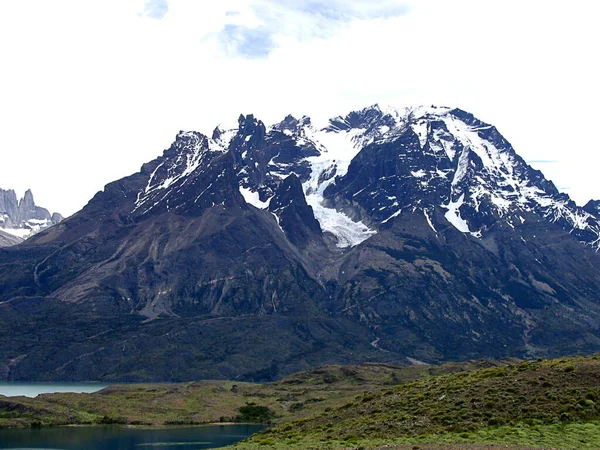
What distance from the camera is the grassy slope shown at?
87.6 meters

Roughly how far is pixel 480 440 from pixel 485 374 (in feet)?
105

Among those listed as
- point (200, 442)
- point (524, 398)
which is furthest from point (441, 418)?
point (200, 442)

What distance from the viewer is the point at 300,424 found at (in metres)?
123

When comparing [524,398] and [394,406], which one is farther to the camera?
[394,406]

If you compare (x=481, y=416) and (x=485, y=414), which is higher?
(x=485, y=414)

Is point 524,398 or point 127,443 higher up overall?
point 524,398

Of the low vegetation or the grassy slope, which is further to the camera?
the grassy slope

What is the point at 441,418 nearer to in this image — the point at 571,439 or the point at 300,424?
the point at 571,439

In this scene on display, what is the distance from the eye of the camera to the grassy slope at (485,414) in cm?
8756

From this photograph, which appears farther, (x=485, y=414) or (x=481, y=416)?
(x=485, y=414)

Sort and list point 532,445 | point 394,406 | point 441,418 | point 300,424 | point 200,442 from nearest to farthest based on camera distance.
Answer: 1. point 532,445
2. point 441,418
3. point 394,406
4. point 300,424
5. point 200,442

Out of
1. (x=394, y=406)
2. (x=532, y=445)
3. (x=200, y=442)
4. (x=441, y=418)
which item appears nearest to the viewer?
(x=532, y=445)

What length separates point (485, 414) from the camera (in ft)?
313

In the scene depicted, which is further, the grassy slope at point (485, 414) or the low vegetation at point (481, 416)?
the grassy slope at point (485, 414)
